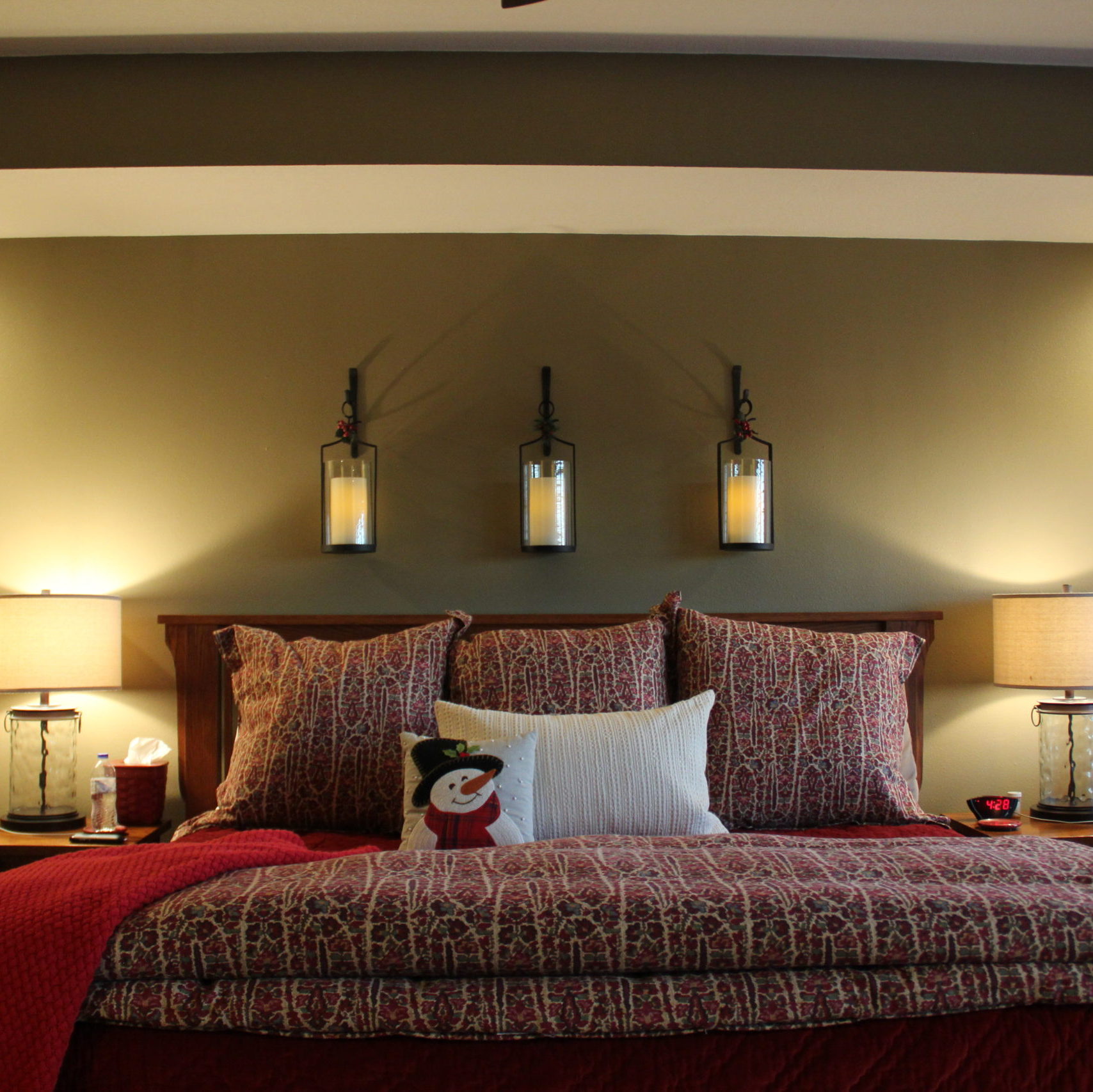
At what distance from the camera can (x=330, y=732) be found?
7.59 feet

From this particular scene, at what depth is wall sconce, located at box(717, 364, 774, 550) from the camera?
2848mm

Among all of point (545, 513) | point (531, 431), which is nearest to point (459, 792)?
point (545, 513)

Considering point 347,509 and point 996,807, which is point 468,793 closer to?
point 347,509

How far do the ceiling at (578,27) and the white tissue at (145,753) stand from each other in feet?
6.22

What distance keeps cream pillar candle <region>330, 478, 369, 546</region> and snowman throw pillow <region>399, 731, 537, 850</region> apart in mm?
921

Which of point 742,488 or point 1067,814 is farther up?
point 742,488

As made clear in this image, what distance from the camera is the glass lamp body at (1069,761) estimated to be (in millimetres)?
2654

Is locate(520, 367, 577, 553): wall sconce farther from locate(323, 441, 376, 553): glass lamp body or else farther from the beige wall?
locate(323, 441, 376, 553): glass lamp body

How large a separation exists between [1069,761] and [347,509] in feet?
7.26

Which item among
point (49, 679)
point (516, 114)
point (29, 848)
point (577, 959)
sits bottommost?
point (29, 848)

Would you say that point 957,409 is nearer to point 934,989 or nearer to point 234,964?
point 934,989

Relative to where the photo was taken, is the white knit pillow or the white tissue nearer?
the white knit pillow

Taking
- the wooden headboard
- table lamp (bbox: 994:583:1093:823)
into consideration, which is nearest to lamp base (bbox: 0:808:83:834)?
the wooden headboard

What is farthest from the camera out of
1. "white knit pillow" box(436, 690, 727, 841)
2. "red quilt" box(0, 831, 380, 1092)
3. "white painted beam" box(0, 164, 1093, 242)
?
"white painted beam" box(0, 164, 1093, 242)
